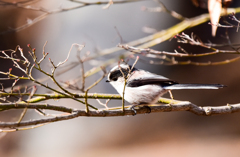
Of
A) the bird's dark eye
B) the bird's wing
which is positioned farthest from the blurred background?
the bird's wing

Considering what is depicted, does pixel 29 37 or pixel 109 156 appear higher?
pixel 29 37

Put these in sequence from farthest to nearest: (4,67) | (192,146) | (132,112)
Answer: (192,146) < (4,67) < (132,112)

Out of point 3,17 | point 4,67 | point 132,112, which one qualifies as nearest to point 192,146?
point 132,112

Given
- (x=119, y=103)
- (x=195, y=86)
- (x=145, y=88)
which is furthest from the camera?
(x=119, y=103)

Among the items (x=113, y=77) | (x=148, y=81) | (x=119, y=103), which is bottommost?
(x=148, y=81)

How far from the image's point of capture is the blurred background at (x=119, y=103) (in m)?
A: 4.82

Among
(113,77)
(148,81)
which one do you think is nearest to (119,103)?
(113,77)

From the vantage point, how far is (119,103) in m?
5.55

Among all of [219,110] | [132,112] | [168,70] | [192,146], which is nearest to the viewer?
[132,112]

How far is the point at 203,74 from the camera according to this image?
5293mm

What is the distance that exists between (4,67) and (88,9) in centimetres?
244

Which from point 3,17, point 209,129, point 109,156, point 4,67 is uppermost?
point 3,17

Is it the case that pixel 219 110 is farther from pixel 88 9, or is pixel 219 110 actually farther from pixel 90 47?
pixel 88 9

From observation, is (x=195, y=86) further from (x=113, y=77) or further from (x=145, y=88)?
(x=113, y=77)
